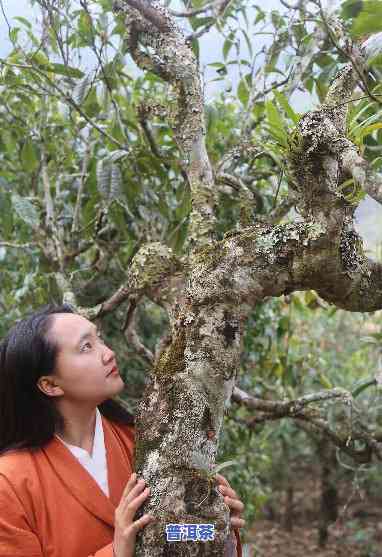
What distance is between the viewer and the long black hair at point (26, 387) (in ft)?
3.88

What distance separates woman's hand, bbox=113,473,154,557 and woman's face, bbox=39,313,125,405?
10.3 inches

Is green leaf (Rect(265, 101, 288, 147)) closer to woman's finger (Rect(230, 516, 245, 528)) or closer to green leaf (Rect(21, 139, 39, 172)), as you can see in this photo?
woman's finger (Rect(230, 516, 245, 528))

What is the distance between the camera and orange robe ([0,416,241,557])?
1.05 m

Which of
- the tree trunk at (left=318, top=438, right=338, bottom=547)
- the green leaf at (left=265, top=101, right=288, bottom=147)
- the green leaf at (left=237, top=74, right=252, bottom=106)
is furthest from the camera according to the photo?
the tree trunk at (left=318, top=438, right=338, bottom=547)

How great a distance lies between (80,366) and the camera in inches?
45.4

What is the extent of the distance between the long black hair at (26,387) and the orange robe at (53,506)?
0.11ft

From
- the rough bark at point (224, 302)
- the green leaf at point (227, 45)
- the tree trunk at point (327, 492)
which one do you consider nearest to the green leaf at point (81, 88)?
the green leaf at point (227, 45)

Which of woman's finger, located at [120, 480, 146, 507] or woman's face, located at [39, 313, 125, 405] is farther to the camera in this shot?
woman's face, located at [39, 313, 125, 405]

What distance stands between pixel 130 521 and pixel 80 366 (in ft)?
1.07

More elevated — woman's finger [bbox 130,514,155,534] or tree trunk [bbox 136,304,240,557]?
tree trunk [bbox 136,304,240,557]

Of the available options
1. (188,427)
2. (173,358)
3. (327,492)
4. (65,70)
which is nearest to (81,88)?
(65,70)

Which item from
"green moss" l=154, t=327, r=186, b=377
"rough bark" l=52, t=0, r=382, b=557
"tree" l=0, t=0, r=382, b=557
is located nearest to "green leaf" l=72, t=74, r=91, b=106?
"tree" l=0, t=0, r=382, b=557

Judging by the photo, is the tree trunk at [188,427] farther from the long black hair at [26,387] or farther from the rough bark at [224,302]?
the long black hair at [26,387]

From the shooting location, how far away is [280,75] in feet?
5.79
